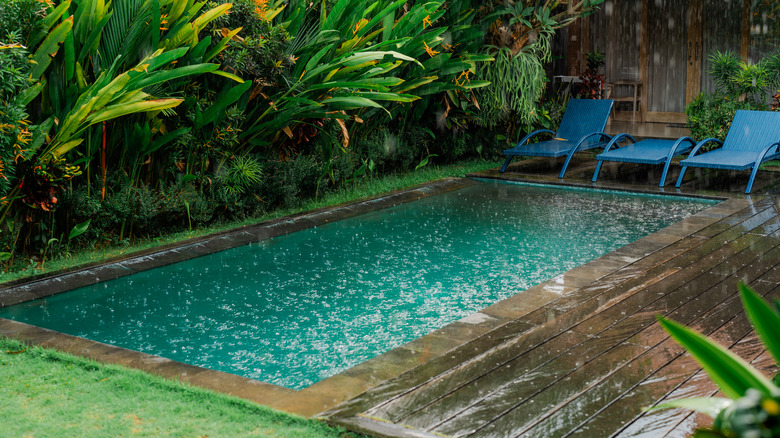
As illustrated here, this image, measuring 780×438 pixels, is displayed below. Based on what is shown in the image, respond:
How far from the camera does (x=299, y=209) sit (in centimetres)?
735

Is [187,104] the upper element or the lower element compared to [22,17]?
lower

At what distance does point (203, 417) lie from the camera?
9.38 feet

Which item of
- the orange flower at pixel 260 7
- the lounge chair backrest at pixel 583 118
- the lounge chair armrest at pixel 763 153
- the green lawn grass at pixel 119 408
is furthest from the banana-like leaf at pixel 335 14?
the lounge chair armrest at pixel 763 153

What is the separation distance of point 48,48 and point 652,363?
4.34m

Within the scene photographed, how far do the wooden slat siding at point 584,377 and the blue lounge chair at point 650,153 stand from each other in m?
3.94

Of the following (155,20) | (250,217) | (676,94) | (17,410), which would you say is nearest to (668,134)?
(676,94)

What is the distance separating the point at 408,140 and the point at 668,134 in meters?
5.36

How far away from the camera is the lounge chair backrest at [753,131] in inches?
328

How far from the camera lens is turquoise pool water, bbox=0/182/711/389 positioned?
4031mm

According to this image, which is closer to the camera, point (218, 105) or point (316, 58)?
point (218, 105)

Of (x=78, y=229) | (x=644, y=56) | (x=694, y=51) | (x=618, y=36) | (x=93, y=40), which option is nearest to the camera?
(x=93, y=40)

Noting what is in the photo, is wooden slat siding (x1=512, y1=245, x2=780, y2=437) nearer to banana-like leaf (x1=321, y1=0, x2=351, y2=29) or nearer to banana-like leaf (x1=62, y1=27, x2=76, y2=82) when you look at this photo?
banana-like leaf (x1=321, y1=0, x2=351, y2=29)

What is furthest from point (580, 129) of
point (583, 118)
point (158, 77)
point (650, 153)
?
point (158, 77)

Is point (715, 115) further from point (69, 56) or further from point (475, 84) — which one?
point (69, 56)
